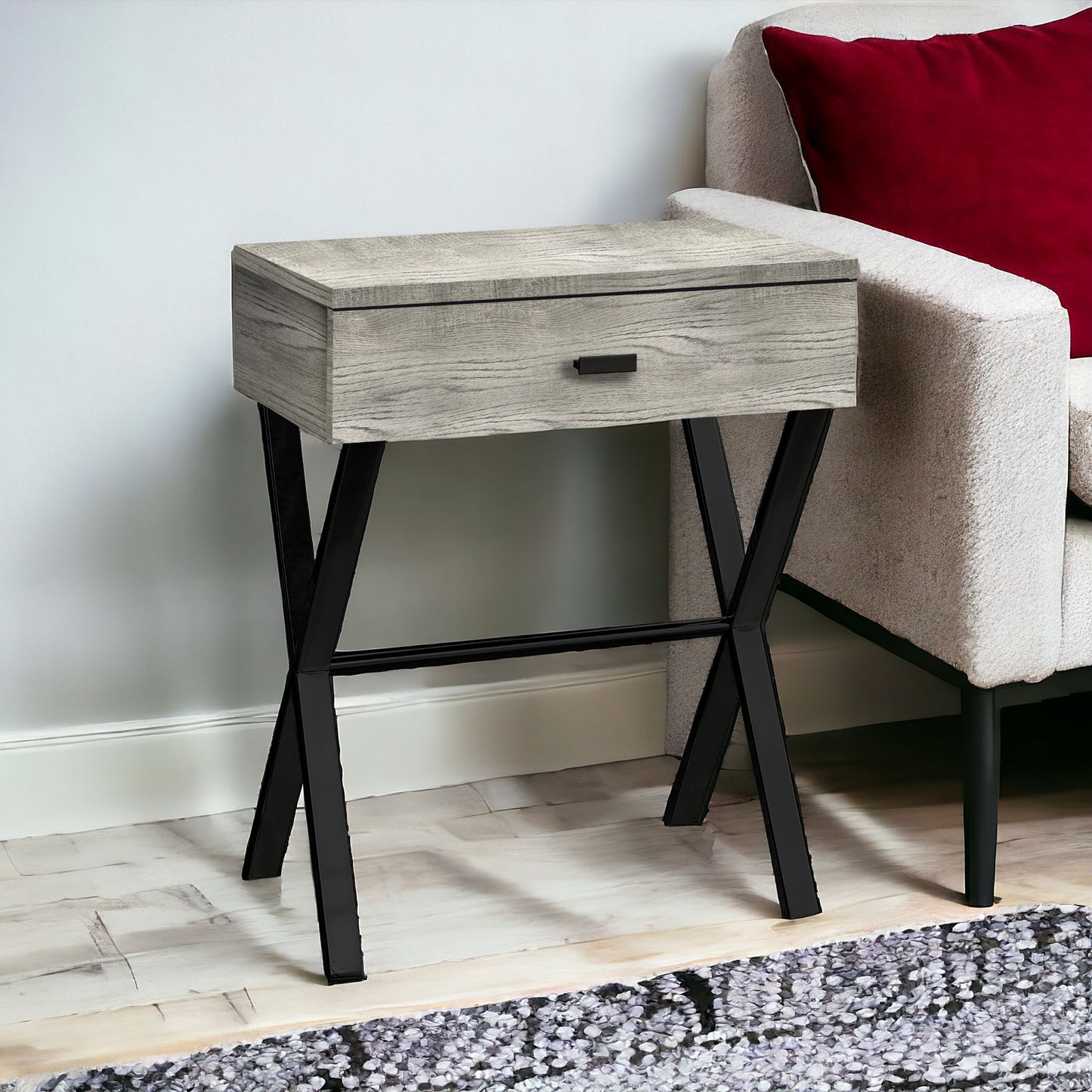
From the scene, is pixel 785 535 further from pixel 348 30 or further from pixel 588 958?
pixel 348 30

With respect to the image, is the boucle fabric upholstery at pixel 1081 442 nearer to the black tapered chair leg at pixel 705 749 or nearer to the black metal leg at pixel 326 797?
the black tapered chair leg at pixel 705 749

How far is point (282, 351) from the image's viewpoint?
134 cm

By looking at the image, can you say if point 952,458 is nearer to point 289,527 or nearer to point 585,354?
point 585,354

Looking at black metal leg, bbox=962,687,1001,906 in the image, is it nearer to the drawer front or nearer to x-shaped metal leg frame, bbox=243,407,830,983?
x-shaped metal leg frame, bbox=243,407,830,983

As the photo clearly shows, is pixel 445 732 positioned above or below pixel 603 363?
below

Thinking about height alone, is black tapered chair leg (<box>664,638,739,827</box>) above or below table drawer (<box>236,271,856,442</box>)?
below

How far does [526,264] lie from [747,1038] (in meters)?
0.68

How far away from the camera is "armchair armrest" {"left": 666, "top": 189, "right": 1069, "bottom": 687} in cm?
138

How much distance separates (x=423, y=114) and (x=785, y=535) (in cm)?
68

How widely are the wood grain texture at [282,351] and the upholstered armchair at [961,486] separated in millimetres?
551

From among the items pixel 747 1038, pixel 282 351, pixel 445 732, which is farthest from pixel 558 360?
pixel 445 732

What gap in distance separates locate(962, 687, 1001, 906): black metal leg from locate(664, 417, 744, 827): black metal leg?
243 mm

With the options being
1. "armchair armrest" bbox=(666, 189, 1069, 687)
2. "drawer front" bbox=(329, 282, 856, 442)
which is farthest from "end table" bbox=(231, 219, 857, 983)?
"armchair armrest" bbox=(666, 189, 1069, 687)

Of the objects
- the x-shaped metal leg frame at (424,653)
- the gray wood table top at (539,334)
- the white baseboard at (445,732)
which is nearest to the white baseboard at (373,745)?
the white baseboard at (445,732)
